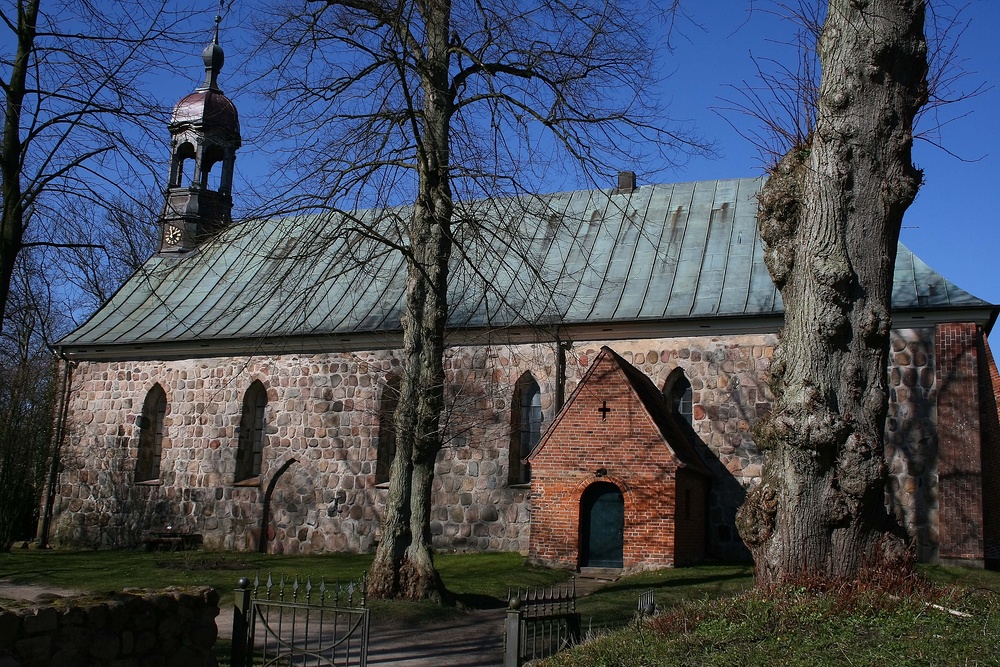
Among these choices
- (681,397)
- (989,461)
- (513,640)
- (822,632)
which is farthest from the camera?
(681,397)

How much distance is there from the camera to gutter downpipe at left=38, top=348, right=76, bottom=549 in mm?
22266

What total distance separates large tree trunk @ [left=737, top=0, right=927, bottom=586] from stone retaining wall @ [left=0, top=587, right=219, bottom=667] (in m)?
4.48

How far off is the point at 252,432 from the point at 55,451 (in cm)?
530

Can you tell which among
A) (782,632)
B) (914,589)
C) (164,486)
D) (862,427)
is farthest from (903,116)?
(164,486)

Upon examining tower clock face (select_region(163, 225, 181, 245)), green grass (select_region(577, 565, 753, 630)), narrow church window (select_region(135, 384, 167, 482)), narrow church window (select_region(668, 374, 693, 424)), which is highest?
tower clock face (select_region(163, 225, 181, 245))

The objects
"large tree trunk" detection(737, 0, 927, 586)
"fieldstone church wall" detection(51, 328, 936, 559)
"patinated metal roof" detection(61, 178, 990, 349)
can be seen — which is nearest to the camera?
"large tree trunk" detection(737, 0, 927, 586)

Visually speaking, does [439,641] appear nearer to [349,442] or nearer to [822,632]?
[822,632]

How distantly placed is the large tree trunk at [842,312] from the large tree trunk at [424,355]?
562 centimetres

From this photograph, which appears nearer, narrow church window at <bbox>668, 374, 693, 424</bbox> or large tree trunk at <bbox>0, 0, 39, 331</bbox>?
large tree trunk at <bbox>0, 0, 39, 331</bbox>

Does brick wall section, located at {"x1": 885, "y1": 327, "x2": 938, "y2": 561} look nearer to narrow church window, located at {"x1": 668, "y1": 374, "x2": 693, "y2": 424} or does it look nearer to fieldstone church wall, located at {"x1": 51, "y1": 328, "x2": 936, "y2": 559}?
fieldstone church wall, located at {"x1": 51, "y1": 328, "x2": 936, "y2": 559}

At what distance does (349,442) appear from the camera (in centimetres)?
1995

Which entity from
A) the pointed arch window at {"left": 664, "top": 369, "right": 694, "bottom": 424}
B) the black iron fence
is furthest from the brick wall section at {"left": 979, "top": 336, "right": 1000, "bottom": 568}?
the black iron fence

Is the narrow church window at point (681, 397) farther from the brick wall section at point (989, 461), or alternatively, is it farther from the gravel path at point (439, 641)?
the gravel path at point (439, 641)

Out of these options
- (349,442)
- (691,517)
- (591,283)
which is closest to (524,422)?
(591,283)
